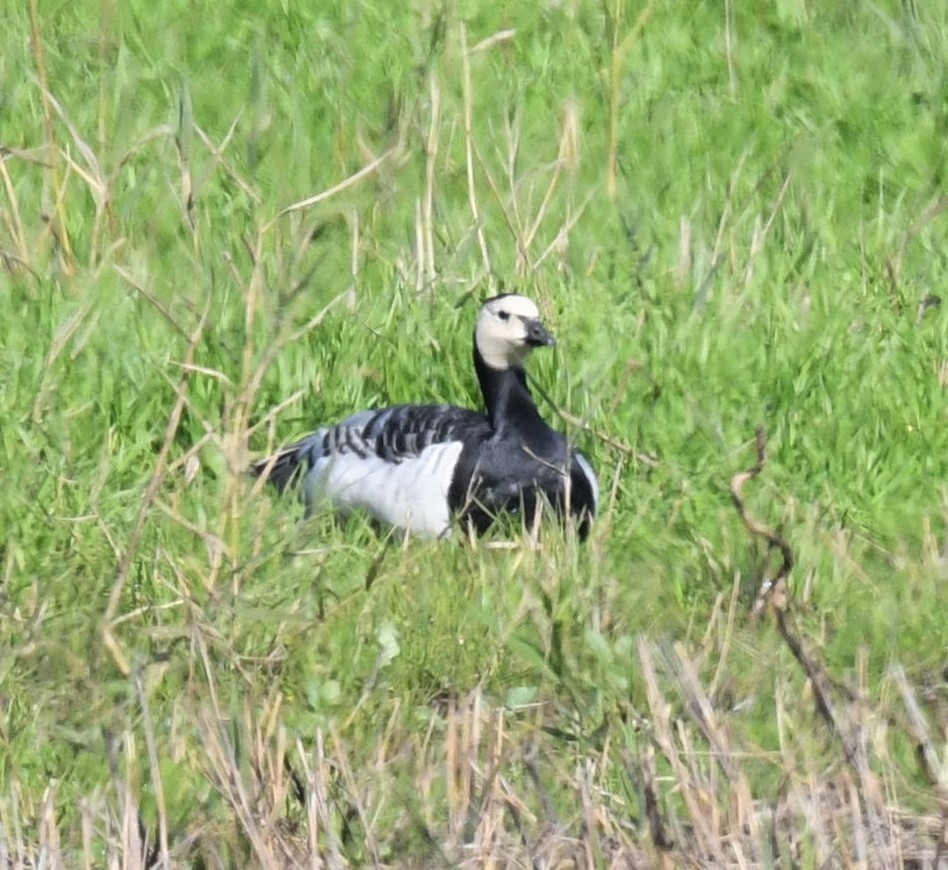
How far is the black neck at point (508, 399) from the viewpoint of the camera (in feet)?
18.7

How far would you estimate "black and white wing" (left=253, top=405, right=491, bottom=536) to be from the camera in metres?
5.48

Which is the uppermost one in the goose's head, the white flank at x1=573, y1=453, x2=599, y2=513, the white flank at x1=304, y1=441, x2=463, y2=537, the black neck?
the goose's head

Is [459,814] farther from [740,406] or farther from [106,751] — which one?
[740,406]

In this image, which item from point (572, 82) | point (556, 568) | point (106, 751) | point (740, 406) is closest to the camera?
point (106, 751)

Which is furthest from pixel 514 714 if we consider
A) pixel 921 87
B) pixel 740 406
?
pixel 921 87

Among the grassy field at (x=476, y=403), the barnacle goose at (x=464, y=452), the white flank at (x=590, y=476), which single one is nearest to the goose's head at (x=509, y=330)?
the barnacle goose at (x=464, y=452)

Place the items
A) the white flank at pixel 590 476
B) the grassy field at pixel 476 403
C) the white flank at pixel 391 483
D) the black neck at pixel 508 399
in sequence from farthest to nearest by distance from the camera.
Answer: the black neck at pixel 508 399 < the white flank at pixel 391 483 < the white flank at pixel 590 476 < the grassy field at pixel 476 403

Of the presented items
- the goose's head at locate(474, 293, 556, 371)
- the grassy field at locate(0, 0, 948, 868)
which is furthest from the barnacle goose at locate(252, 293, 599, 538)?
the grassy field at locate(0, 0, 948, 868)

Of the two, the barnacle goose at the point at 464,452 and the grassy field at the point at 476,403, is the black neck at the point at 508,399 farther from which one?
the grassy field at the point at 476,403

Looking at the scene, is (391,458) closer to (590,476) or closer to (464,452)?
(464,452)

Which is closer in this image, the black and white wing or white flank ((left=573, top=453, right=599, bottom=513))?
white flank ((left=573, top=453, right=599, bottom=513))

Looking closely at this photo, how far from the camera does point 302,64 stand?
7457mm

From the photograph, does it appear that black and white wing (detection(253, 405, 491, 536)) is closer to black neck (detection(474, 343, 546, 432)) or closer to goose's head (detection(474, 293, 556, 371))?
black neck (detection(474, 343, 546, 432))

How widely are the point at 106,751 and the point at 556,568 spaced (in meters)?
1.17
